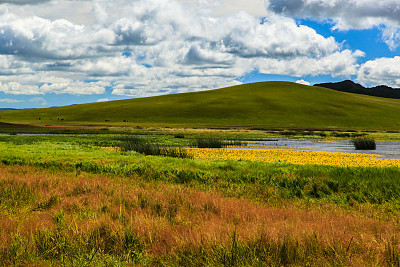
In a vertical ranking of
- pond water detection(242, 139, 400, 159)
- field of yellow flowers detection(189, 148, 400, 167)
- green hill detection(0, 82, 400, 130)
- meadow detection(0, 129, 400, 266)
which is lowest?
pond water detection(242, 139, 400, 159)

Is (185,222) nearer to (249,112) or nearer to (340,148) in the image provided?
(340,148)

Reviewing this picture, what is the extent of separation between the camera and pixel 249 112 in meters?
142

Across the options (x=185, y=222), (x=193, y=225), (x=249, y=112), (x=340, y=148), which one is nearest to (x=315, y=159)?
(x=185, y=222)

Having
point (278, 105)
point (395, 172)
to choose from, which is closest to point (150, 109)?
point (278, 105)

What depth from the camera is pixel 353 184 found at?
14477mm

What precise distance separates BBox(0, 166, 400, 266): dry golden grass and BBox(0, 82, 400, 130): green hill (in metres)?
103

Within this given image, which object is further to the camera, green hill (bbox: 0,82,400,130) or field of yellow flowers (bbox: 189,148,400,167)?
green hill (bbox: 0,82,400,130)

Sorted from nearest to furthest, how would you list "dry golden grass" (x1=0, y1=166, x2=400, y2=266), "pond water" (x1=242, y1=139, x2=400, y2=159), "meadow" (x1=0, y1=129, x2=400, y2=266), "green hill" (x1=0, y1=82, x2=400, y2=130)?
"meadow" (x1=0, y1=129, x2=400, y2=266)
"dry golden grass" (x1=0, y1=166, x2=400, y2=266)
"pond water" (x1=242, y1=139, x2=400, y2=159)
"green hill" (x1=0, y1=82, x2=400, y2=130)

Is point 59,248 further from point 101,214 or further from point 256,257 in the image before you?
point 256,257

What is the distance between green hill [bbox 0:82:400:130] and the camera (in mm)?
124250

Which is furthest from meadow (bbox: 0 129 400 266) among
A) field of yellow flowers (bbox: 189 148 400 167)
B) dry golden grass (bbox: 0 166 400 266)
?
field of yellow flowers (bbox: 189 148 400 167)

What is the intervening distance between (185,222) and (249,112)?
135677 millimetres

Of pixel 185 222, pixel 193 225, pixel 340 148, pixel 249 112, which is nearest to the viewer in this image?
pixel 193 225

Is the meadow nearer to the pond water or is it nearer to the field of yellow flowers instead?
the field of yellow flowers
